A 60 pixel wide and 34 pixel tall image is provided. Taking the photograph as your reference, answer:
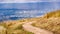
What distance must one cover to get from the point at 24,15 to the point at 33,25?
11.3 inches

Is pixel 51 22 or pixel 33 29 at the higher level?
pixel 51 22

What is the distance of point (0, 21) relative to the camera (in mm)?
2885

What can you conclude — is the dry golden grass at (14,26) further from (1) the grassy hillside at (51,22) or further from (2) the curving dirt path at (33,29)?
(1) the grassy hillside at (51,22)

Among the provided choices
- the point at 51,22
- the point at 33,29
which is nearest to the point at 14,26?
the point at 33,29

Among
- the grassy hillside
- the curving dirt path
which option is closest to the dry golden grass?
the curving dirt path

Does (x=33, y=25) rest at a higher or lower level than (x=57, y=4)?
lower

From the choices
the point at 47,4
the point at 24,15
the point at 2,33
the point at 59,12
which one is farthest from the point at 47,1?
the point at 2,33

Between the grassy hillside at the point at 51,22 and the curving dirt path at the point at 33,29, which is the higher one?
the grassy hillside at the point at 51,22

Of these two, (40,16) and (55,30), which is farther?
(40,16)

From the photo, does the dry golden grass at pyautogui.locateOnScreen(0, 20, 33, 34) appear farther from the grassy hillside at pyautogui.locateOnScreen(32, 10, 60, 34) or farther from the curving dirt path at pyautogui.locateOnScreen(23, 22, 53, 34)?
the grassy hillside at pyautogui.locateOnScreen(32, 10, 60, 34)

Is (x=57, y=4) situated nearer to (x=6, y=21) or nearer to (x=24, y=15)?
(x=24, y=15)

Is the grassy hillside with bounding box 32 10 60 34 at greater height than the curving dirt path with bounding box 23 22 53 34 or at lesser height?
greater

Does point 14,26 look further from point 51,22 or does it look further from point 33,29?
point 51,22

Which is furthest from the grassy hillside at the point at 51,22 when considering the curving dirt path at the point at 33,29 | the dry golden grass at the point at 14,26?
the dry golden grass at the point at 14,26
